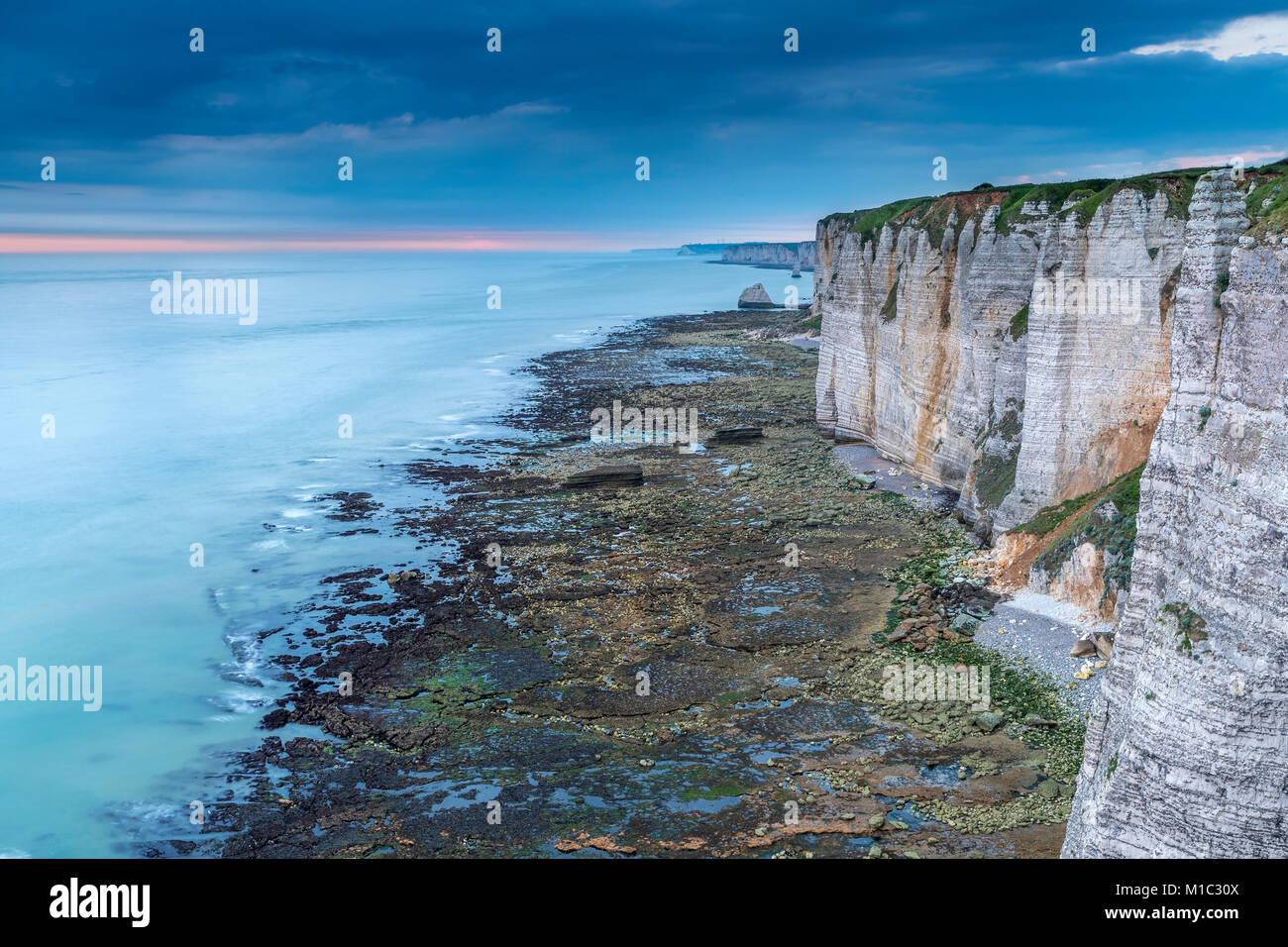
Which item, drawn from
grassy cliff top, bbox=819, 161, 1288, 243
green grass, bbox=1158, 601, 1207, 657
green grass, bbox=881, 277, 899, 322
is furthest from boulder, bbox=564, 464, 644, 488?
green grass, bbox=1158, 601, 1207, 657

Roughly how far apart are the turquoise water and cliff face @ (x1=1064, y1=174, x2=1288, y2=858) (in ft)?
56.2

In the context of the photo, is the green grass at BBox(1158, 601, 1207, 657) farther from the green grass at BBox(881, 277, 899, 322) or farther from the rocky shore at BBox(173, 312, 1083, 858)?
the green grass at BBox(881, 277, 899, 322)

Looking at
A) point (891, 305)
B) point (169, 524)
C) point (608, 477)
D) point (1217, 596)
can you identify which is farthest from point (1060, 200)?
point (169, 524)

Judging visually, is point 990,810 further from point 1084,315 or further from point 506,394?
point 506,394

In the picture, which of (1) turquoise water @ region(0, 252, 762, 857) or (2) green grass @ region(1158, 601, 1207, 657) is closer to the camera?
(2) green grass @ region(1158, 601, 1207, 657)

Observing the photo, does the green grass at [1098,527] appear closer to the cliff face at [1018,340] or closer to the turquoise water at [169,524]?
the cliff face at [1018,340]

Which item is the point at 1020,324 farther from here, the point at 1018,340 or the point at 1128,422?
the point at 1128,422

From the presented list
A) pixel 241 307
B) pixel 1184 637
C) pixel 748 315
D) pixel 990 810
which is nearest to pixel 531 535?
pixel 990 810

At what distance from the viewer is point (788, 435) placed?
50594 mm

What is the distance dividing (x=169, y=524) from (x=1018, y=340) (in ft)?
115

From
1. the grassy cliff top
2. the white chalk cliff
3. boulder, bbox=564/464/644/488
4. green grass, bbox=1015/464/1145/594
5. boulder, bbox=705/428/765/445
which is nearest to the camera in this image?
the white chalk cliff

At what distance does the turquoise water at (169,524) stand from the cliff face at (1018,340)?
21.2 m

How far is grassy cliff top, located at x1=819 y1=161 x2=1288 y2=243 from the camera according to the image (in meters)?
13.6

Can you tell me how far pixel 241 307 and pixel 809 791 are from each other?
16643 cm
